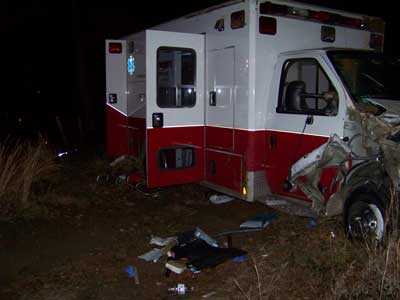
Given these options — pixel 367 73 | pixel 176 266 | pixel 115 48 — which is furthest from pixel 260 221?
pixel 115 48

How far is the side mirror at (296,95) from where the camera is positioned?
6027 mm

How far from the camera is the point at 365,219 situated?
16.5ft

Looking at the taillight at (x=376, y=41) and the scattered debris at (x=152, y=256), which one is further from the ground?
the taillight at (x=376, y=41)

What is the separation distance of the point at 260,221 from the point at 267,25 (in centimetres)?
244

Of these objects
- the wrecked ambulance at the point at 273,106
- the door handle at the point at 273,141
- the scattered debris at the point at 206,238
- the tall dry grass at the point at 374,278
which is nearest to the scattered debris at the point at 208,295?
the tall dry grass at the point at 374,278

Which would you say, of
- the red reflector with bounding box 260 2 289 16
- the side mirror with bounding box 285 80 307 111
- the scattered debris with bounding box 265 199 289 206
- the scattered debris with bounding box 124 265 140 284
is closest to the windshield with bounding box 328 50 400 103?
the side mirror with bounding box 285 80 307 111

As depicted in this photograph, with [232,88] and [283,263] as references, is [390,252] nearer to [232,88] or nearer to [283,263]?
[283,263]

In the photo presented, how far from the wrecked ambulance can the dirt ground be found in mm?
438

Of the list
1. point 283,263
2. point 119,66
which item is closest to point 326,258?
point 283,263

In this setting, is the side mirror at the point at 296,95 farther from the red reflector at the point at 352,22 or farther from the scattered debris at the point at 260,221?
the red reflector at the point at 352,22

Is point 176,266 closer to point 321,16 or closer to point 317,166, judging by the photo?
point 317,166

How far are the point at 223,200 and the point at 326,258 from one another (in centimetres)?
311

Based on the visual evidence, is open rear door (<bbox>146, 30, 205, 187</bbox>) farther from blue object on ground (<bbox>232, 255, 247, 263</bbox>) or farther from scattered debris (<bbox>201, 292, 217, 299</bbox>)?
scattered debris (<bbox>201, 292, 217, 299</bbox>)

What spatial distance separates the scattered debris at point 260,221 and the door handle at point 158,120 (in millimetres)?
1801
